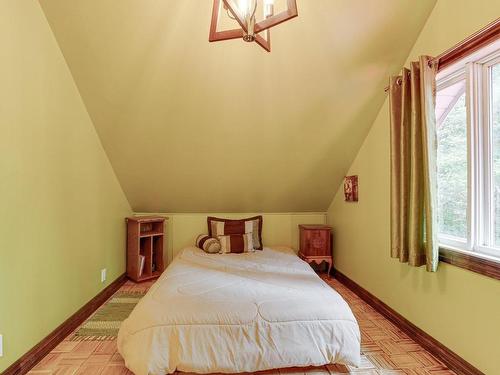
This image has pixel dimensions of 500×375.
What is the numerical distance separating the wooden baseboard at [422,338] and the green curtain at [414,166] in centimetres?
52

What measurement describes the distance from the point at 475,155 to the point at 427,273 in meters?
0.85

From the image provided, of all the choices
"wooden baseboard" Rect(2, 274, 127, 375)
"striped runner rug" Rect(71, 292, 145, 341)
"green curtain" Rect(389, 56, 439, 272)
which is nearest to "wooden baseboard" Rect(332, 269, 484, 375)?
"green curtain" Rect(389, 56, 439, 272)

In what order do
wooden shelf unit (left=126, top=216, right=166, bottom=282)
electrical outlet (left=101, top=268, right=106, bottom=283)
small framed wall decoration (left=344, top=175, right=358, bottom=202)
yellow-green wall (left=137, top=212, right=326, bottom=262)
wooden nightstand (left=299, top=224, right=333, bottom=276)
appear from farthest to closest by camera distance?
yellow-green wall (left=137, top=212, right=326, bottom=262) → wooden nightstand (left=299, top=224, right=333, bottom=276) → wooden shelf unit (left=126, top=216, right=166, bottom=282) → small framed wall decoration (left=344, top=175, right=358, bottom=202) → electrical outlet (left=101, top=268, right=106, bottom=283)

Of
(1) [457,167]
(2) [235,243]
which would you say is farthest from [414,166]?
(2) [235,243]

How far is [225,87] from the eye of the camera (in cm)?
235

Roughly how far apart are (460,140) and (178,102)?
212 cm

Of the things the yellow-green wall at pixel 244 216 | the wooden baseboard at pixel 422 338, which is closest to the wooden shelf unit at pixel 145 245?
the yellow-green wall at pixel 244 216

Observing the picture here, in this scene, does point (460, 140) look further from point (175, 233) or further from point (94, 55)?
point (175, 233)

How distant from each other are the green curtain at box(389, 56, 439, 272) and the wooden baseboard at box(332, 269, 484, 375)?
516 millimetres

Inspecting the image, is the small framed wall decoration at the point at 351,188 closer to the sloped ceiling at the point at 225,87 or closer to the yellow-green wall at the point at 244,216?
the sloped ceiling at the point at 225,87

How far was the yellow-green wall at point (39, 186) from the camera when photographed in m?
1.53

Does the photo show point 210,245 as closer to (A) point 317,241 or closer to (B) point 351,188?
(A) point 317,241

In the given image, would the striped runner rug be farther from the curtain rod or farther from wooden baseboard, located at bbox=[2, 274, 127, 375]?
the curtain rod

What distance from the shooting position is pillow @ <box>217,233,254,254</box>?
3209 mm
